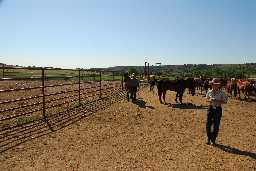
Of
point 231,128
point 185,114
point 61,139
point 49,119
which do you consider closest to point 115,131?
point 61,139

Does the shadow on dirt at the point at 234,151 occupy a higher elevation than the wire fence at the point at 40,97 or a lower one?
lower

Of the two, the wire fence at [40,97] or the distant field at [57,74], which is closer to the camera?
the wire fence at [40,97]

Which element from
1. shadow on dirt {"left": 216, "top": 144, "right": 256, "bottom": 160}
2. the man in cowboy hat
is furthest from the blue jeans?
shadow on dirt {"left": 216, "top": 144, "right": 256, "bottom": 160}

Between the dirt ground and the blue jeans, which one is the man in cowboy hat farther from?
the dirt ground

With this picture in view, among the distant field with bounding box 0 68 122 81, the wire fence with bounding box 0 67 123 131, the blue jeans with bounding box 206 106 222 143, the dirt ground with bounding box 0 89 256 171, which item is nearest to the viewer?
the dirt ground with bounding box 0 89 256 171

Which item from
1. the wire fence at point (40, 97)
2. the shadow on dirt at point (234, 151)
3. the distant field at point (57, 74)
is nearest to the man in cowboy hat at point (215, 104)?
the shadow on dirt at point (234, 151)

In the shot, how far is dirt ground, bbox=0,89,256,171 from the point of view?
22.9ft

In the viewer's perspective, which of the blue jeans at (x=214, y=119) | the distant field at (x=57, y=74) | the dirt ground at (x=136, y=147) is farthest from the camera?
the distant field at (x=57, y=74)

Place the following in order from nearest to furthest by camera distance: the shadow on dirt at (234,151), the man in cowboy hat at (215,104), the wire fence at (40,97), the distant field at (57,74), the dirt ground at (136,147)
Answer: the dirt ground at (136,147)
the shadow on dirt at (234,151)
the man in cowboy hat at (215,104)
the wire fence at (40,97)
the distant field at (57,74)

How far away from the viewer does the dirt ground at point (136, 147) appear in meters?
6.98

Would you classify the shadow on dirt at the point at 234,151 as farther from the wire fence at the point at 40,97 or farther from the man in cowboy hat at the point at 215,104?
the wire fence at the point at 40,97

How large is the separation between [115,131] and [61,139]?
72.7 inches

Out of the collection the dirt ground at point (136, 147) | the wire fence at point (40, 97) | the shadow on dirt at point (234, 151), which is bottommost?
the shadow on dirt at point (234, 151)

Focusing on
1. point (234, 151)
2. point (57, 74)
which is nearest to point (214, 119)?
point (234, 151)
